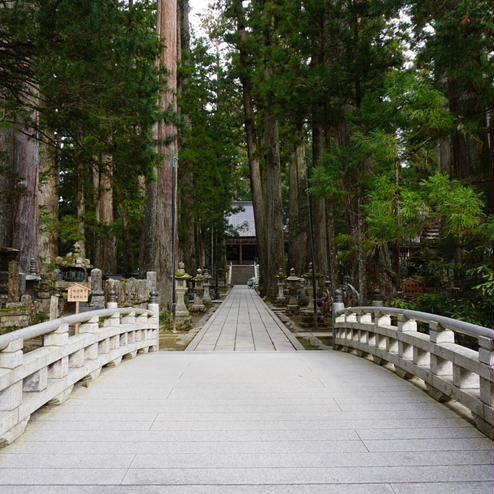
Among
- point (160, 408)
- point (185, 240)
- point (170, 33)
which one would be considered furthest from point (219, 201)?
point (160, 408)

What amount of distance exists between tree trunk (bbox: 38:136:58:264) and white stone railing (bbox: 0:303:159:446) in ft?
44.1

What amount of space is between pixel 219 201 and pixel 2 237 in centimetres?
1218

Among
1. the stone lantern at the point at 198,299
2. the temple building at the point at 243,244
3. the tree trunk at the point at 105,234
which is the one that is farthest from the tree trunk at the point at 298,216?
the temple building at the point at 243,244

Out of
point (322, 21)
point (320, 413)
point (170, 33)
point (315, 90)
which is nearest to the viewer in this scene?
point (320, 413)

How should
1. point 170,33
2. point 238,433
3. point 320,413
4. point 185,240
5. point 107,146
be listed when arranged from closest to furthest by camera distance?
point 238,433 < point 320,413 < point 107,146 < point 170,33 < point 185,240

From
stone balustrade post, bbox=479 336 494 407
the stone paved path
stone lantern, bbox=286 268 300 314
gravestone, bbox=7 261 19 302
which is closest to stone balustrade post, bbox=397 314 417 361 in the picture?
stone balustrade post, bbox=479 336 494 407

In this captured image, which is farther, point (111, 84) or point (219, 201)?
point (219, 201)

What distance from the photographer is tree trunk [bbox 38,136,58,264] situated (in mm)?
18734

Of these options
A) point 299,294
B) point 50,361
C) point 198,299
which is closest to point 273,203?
point 299,294

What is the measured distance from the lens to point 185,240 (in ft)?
78.1

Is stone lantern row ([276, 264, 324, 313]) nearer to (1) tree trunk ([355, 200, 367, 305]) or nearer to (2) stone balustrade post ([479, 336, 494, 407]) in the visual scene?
(1) tree trunk ([355, 200, 367, 305])

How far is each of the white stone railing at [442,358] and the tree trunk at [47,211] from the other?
606 inches

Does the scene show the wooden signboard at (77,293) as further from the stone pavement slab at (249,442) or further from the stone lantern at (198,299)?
the stone lantern at (198,299)

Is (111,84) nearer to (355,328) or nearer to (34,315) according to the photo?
(355,328)
